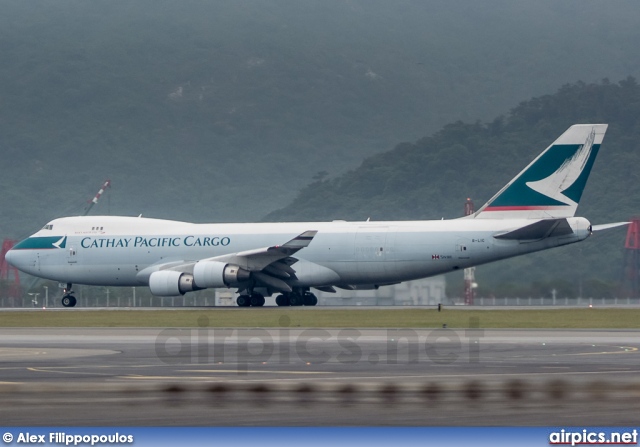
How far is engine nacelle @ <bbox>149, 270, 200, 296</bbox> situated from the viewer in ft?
193

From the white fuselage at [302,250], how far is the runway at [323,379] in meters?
21.6

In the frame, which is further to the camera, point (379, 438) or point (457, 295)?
point (457, 295)

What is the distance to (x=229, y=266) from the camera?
5866 cm

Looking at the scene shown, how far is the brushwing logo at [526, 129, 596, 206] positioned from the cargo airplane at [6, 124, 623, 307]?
0.17 ft

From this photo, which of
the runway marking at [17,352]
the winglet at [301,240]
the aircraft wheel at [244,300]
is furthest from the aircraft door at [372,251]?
the runway marking at [17,352]

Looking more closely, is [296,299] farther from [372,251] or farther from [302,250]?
[372,251]

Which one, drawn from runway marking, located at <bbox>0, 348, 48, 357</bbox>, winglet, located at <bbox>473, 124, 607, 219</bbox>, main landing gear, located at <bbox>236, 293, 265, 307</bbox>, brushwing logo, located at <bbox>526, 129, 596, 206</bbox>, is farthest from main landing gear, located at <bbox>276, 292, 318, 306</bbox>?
runway marking, located at <bbox>0, 348, 48, 357</bbox>

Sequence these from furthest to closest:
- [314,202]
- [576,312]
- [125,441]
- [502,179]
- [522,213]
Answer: [314,202] < [502,179] < [522,213] < [576,312] < [125,441]

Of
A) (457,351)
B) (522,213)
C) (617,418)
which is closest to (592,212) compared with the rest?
(522,213)

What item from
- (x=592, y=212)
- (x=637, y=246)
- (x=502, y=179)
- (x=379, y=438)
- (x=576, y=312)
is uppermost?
(x=502, y=179)

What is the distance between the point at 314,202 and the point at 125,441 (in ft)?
410

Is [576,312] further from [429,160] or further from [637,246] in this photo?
[429,160]

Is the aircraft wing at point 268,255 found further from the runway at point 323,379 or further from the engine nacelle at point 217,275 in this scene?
the runway at point 323,379

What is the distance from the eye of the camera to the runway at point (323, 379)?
614 inches
